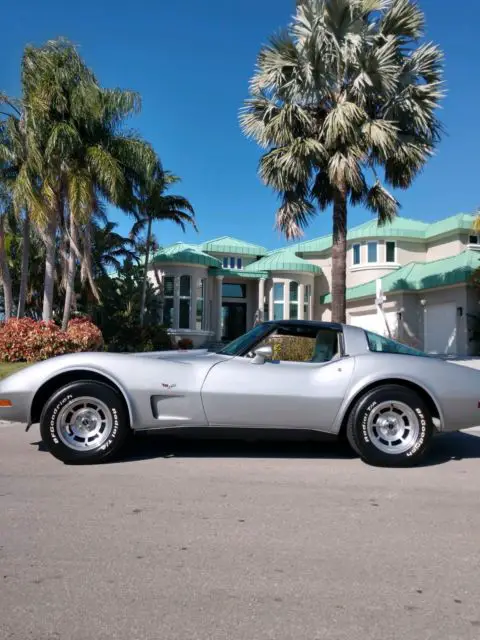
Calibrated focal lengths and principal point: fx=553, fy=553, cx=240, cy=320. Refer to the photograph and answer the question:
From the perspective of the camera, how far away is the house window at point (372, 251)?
26.4 metres

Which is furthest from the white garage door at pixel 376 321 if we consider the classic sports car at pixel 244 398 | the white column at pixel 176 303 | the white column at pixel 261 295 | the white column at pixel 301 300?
the classic sports car at pixel 244 398

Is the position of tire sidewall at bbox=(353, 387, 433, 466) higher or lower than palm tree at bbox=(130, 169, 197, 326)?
lower

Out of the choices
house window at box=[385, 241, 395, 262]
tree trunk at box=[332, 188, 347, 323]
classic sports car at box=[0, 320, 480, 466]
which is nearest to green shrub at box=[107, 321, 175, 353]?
Answer: tree trunk at box=[332, 188, 347, 323]

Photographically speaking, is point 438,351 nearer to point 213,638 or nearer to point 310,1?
point 310,1

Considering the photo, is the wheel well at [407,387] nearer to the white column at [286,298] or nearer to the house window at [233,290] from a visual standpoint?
the white column at [286,298]

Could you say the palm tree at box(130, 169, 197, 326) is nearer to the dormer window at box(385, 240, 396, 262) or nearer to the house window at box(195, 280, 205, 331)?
the house window at box(195, 280, 205, 331)

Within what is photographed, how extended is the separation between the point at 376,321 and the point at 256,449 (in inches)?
797

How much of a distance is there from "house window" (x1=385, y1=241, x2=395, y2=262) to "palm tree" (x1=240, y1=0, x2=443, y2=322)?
1130 cm

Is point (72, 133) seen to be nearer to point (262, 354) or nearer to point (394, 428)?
point (262, 354)

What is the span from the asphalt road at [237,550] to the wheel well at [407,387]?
1.61ft

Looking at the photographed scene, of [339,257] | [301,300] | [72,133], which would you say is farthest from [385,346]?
[301,300]

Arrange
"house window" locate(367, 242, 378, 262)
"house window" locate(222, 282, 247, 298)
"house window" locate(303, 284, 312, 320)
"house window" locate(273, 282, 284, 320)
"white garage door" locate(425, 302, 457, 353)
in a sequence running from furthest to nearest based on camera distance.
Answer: "house window" locate(222, 282, 247, 298)
"house window" locate(303, 284, 312, 320)
"house window" locate(273, 282, 284, 320)
"house window" locate(367, 242, 378, 262)
"white garage door" locate(425, 302, 457, 353)

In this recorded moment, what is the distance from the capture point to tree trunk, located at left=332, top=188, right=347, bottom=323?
47.9 feet

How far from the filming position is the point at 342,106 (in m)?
13.9
